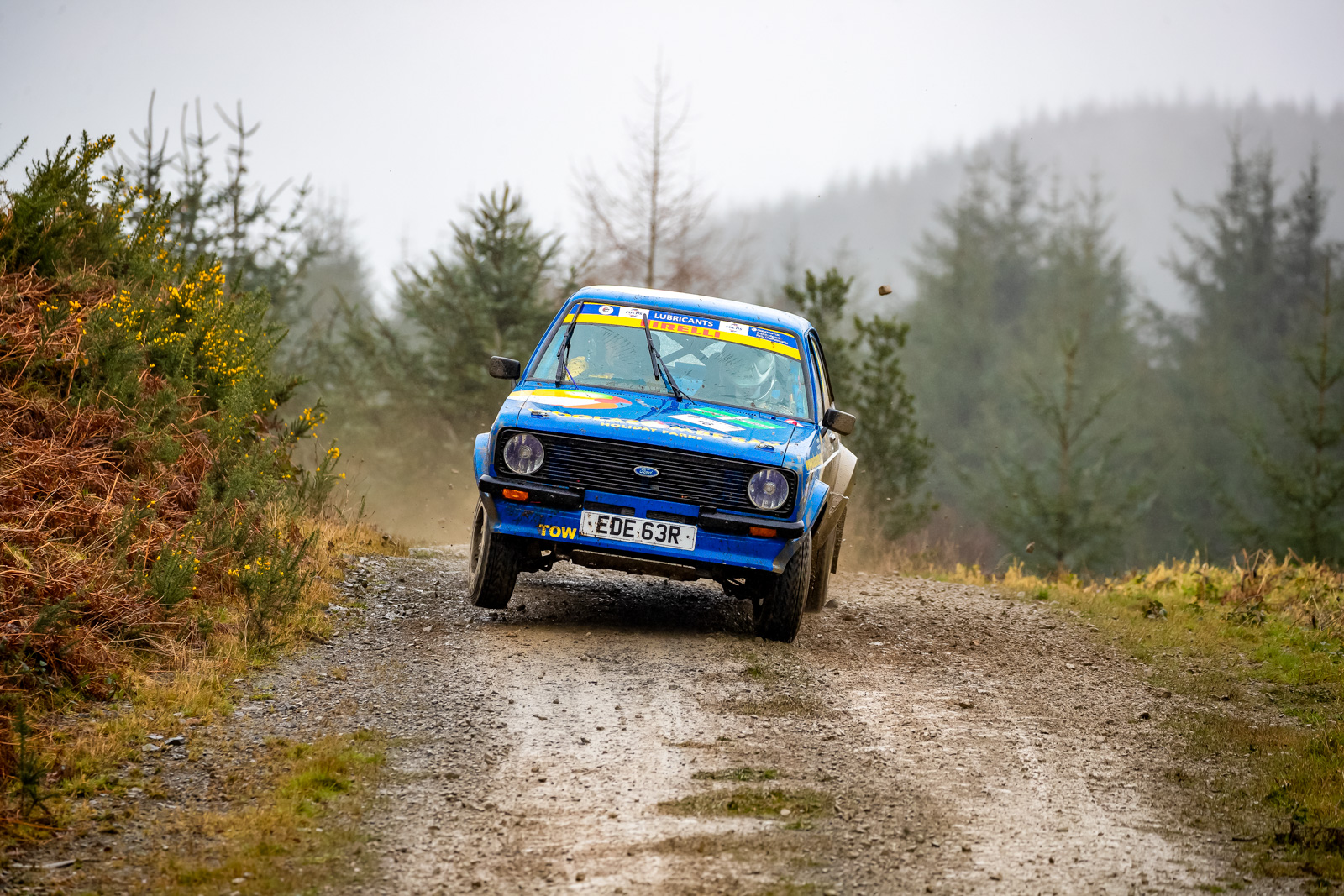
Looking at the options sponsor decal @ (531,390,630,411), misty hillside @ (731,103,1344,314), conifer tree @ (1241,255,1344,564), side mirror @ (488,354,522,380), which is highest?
misty hillside @ (731,103,1344,314)

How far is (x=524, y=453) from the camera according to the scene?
21.7ft

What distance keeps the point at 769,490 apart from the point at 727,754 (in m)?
1.94

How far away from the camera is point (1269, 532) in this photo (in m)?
29.4

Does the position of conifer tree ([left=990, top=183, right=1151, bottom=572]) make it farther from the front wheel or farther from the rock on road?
the rock on road

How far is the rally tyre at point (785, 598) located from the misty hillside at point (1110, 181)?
7926cm

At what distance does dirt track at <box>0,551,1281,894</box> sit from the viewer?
3848 millimetres

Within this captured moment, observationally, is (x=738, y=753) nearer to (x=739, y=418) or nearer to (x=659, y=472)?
(x=659, y=472)

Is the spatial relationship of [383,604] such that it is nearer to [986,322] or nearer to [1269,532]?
[1269,532]

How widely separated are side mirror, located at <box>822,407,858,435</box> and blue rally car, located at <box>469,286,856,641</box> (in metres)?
0.01

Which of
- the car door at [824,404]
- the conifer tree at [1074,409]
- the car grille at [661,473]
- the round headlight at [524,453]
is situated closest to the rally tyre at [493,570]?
the round headlight at [524,453]

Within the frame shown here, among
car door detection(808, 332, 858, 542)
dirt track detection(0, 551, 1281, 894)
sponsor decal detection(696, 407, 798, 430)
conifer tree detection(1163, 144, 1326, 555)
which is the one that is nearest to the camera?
dirt track detection(0, 551, 1281, 894)

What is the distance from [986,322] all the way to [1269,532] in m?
20.6

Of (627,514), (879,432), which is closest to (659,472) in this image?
(627,514)

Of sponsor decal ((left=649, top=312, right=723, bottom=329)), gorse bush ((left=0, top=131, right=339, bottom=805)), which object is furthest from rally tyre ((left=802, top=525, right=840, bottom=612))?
gorse bush ((left=0, top=131, right=339, bottom=805))
